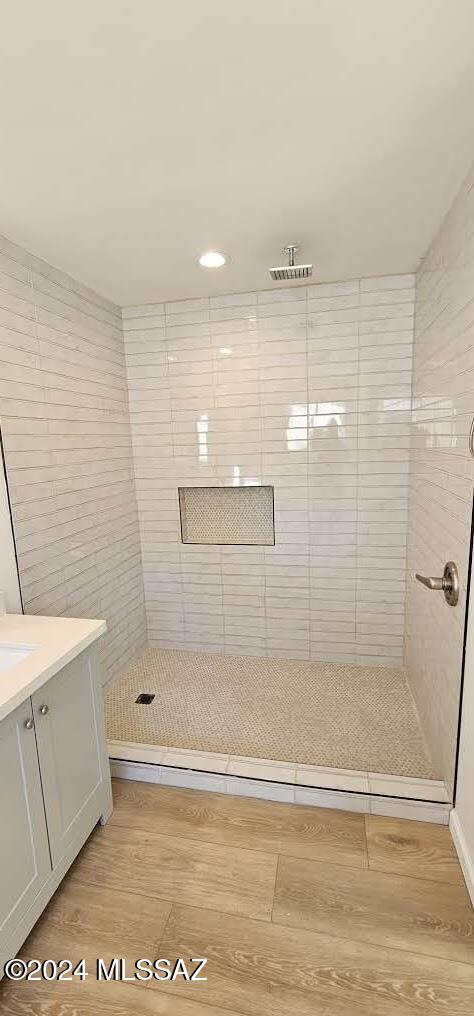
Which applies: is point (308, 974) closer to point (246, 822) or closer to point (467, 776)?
point (246, 822)

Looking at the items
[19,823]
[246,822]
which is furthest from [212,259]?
[246,822]

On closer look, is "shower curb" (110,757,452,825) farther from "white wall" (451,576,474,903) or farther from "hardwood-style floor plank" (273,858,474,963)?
"hardwood-style floor plank" (273,858,474,963)

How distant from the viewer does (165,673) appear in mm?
2781

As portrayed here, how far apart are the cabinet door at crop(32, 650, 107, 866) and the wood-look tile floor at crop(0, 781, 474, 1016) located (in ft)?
0.64

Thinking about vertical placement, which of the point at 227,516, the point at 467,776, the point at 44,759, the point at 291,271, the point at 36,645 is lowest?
the point at 467,776

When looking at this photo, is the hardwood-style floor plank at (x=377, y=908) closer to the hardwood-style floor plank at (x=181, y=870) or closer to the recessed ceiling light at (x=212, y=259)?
the hardwood-style floor plank at (x=181, y=870)

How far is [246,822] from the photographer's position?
172cm

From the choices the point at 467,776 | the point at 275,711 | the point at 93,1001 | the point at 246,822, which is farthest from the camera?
the point at 275,711

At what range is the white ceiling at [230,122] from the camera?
0.91 meters

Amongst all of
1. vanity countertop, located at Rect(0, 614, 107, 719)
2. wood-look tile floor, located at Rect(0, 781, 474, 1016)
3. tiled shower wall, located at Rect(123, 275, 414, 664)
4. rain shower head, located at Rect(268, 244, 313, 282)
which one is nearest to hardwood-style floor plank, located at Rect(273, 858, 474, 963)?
wood-look tile floor, located at Rect(0, 781, 474, 1016)

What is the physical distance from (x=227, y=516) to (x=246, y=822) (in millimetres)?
1685

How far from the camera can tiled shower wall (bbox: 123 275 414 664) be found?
2.50 meters

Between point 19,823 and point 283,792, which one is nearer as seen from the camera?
point 19,823

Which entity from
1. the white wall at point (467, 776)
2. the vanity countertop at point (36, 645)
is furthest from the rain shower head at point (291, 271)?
the vanity countertop at point (36, 645)
